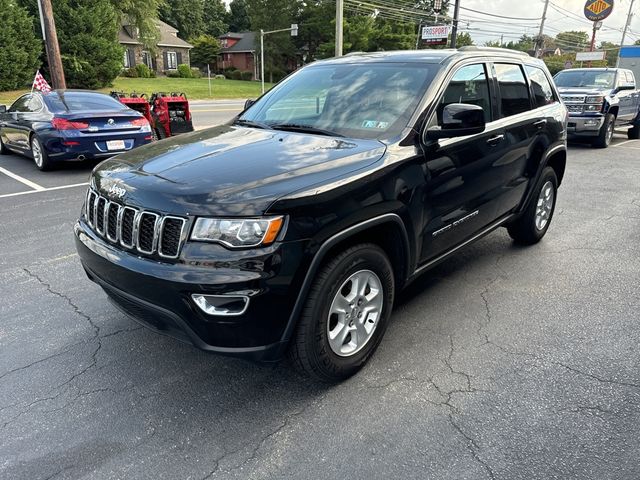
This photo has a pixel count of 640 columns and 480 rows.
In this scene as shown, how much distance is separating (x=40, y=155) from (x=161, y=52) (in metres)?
54.8

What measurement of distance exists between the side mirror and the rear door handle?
63cm

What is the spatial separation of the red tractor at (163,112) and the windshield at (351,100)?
7803 millimetres

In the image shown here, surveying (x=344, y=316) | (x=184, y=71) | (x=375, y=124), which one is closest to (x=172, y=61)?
(x=184, y=71)

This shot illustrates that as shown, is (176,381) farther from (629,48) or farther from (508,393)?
(629,48)

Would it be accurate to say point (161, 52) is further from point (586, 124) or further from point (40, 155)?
point (586, 124)

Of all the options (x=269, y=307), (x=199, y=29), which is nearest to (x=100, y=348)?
(x=269, y=307)

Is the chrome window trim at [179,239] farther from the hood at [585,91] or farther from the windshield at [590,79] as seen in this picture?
the windshield at [590,79]

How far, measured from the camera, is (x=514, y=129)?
167 inches

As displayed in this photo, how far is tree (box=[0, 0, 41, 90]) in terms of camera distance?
27.3 meters

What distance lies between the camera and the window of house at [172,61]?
58.9 m

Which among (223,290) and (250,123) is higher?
(250,123)

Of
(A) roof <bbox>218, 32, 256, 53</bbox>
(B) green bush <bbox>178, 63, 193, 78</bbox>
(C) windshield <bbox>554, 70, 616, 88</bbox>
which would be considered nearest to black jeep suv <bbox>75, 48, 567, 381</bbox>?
(C) windshield <bbox>554, 70, 616, 88</bbox>

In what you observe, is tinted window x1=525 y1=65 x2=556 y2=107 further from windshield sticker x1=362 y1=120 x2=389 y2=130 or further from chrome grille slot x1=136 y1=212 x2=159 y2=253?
chrome grille slot x1=136 y1=212 x2=159 y2=253

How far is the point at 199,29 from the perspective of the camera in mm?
74750
